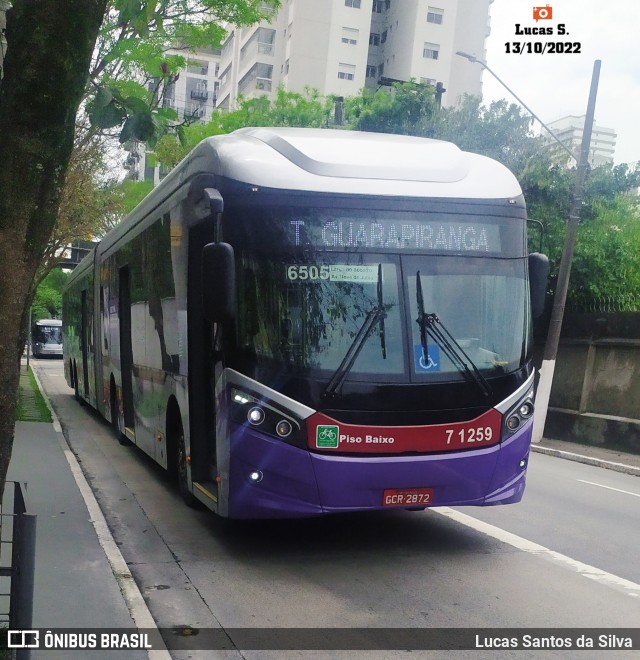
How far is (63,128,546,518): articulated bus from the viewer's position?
263 inches

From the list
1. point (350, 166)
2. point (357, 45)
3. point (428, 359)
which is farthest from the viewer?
A: point (357, 45)

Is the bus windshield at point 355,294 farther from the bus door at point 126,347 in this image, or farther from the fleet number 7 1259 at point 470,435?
the bus door at point 126,347

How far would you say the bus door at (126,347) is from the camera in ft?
40.6

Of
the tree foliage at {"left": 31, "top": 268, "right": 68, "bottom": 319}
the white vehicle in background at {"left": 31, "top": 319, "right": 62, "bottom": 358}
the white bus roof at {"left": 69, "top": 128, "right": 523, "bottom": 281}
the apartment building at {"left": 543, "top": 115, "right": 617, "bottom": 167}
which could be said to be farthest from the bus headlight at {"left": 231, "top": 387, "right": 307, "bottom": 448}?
the tree foliage at {"left": 31, "top": 268, "right": 68, "bottom": 319}

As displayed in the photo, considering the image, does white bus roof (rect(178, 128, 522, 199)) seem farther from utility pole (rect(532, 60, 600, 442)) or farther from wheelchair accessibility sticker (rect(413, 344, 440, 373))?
utility pole (rect(532, 60, 600, 442))

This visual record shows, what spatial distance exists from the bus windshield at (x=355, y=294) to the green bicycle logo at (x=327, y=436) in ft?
1.28

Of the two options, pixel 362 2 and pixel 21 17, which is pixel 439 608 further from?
pixel 362 2

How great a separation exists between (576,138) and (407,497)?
4177 centimetres

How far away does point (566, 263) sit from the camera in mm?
18297

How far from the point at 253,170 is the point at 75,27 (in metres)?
2.68

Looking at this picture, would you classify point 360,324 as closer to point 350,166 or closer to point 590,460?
point 350,166

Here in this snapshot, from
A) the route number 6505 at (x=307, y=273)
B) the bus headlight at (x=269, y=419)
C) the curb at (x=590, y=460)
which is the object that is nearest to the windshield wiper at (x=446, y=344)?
the route number 6505 at (x=307, y=273)

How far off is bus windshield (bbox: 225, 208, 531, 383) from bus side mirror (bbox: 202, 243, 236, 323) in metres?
0.27

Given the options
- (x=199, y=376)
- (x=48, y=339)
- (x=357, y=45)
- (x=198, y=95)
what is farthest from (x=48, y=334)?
(x=199, y=376)
